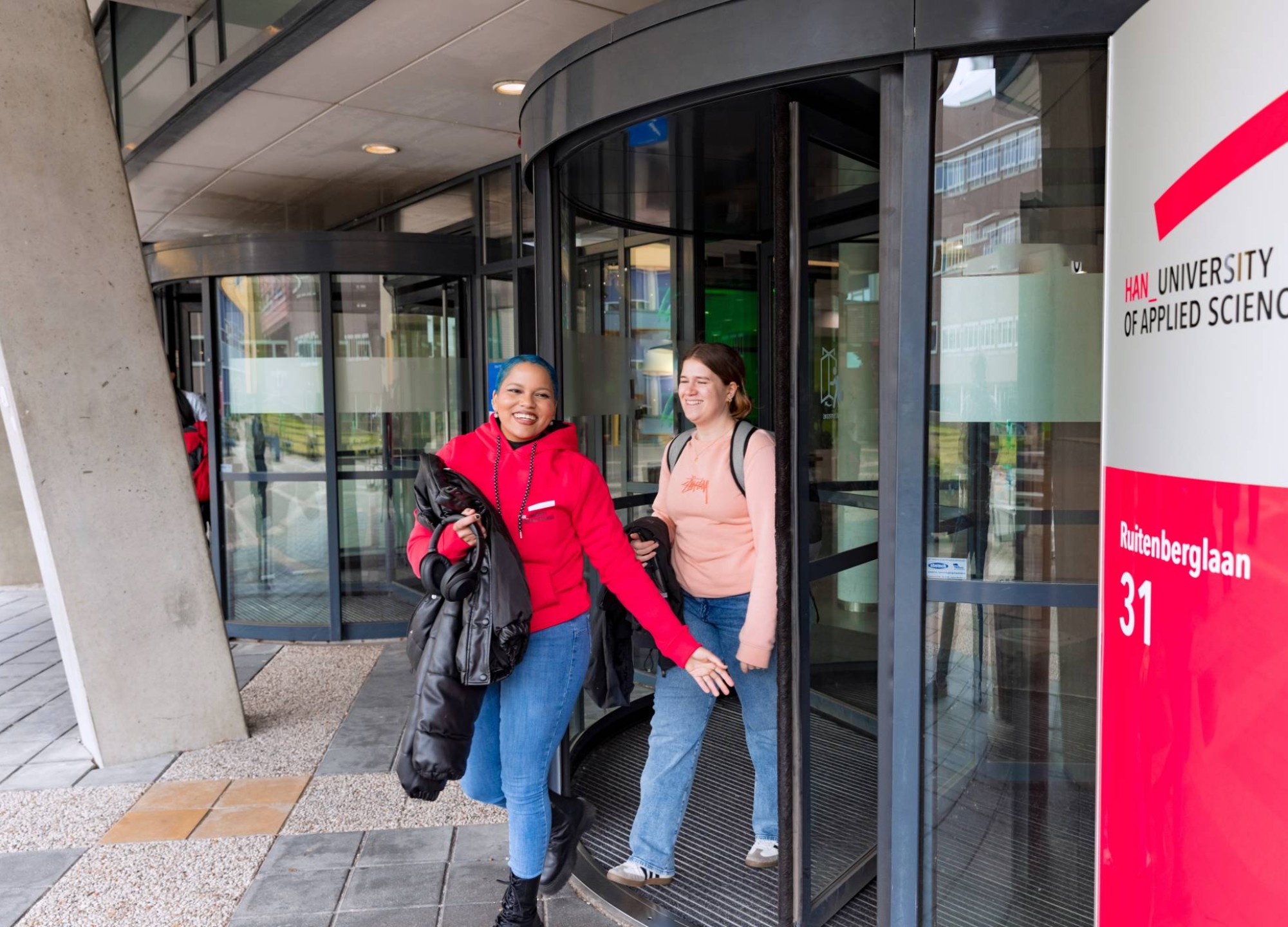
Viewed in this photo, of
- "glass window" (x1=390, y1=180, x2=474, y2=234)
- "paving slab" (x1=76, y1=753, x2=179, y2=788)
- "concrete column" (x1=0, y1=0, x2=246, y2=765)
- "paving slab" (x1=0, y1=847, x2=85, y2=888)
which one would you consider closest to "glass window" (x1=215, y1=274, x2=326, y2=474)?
"glass window" (x1=390, y1=180, x2=474, y2=234)

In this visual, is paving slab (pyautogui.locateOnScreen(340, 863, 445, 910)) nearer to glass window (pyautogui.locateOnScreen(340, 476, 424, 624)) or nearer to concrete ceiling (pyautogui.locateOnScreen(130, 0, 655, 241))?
concrete ceiling (pyautogui.locateOnScreen(130, 0, 655, 241))

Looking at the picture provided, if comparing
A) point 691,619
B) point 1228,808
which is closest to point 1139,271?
point 1228,808

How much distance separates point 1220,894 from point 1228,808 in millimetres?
141

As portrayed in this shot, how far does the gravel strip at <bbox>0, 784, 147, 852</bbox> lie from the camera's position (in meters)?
3.66

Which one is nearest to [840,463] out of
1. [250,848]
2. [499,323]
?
[250,848]

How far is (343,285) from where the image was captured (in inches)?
259

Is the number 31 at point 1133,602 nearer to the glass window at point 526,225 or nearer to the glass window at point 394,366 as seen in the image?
the glass window at point 526,225

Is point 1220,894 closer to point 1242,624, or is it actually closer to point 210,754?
point 1242,624

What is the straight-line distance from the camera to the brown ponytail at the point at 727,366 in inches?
121

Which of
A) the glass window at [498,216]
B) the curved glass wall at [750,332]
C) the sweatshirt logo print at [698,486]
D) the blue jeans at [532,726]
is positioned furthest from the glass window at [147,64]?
the blue jeans at [532,726]

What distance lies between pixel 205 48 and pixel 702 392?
4491 mm

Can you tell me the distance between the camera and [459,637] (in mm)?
2590

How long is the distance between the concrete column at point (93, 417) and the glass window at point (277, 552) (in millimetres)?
2148

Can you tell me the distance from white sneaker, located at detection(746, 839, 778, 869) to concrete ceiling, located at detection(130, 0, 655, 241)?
131 inches
